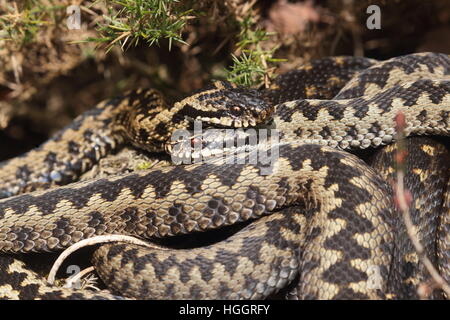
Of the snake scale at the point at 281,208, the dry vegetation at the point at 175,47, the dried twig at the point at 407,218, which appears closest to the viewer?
the dried twig at the point at 407,218

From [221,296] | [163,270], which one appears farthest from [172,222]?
[221,296]

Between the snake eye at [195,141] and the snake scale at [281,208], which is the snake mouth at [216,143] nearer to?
the snake eye at [195,141]

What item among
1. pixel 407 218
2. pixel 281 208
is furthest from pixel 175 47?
pixel 407 218

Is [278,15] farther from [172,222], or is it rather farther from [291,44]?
[172,222]

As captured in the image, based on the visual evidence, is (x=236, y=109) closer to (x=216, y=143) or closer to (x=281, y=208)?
(x=216, y=143)

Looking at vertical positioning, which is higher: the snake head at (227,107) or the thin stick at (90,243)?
the snake head at (227,107)

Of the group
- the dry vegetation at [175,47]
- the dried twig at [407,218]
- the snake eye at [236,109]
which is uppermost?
the dry vegetation at [175,47]

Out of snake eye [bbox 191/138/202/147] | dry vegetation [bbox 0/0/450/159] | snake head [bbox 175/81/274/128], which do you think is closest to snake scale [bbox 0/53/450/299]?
→ snake head [bbox 175/81/274/128]

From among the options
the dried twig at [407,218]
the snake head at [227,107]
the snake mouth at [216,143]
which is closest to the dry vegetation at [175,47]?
the snake head at [227,107]

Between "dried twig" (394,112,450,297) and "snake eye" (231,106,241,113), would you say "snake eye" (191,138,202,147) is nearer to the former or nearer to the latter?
"snake eye" (231,106,241,113)

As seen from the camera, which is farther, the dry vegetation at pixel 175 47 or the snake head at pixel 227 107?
the dry vegetation at pixel 175 47
